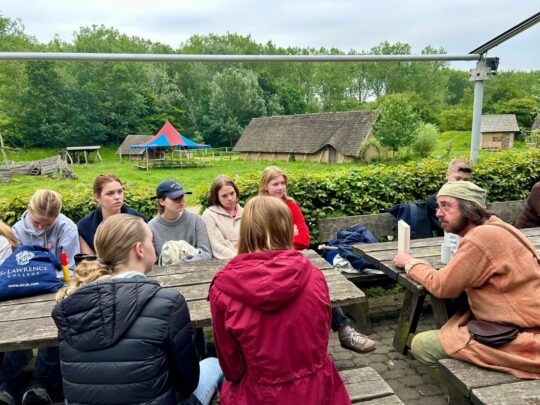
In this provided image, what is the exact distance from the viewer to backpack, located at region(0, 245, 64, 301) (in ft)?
8.59

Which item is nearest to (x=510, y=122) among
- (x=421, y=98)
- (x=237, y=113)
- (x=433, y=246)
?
(x=421, y=98)

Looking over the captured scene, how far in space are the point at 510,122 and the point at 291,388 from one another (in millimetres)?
59301

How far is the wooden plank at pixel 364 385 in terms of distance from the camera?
2.05 m

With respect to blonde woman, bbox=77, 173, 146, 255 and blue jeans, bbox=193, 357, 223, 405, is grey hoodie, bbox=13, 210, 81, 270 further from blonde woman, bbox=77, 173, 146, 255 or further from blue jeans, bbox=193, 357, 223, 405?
blue jeans, bbox=193, 357, 223, 405

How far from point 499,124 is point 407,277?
5668 centimetres

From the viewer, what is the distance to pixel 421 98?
66.2 m

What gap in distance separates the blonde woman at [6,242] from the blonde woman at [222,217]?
5.40ft

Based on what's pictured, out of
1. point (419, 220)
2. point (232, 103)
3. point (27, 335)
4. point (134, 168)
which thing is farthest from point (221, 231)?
point (232, 103)

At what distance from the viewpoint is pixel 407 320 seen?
11.2ft

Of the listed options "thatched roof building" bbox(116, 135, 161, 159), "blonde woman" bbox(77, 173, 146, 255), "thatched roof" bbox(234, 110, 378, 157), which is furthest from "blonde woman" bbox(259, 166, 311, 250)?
"thatched roof building" bbox(116, 135, 161, 159)

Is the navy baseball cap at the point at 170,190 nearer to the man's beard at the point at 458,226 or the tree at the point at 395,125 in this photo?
the man's beard at the point at 458,226

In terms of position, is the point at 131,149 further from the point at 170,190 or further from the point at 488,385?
the point at 488,385

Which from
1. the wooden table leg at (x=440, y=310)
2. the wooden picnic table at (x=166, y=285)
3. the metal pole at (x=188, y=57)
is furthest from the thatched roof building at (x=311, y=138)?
the wooden picnic table at (x=166, y=285)

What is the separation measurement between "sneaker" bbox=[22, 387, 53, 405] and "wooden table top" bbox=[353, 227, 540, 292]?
261 centimetres
